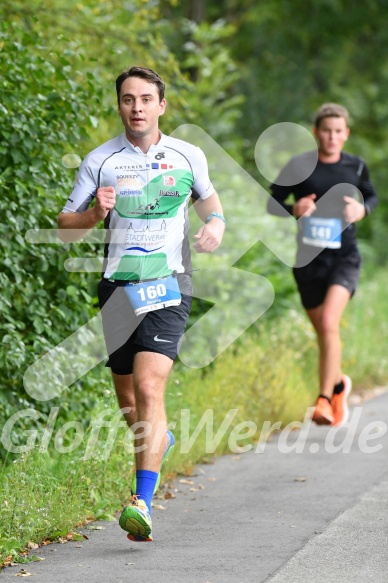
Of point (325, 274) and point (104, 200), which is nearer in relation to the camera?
point (104, 200)

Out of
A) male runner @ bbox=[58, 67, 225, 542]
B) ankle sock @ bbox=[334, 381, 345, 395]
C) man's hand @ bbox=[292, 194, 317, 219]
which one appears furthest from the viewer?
ankle sock @ bbox=[334, 381, 345, 395]

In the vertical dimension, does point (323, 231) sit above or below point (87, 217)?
above

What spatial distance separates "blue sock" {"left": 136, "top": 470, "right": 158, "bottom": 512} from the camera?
5203 mm

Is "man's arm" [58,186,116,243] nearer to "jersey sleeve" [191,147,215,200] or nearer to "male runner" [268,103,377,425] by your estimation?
"jersey sleeve" [191,147,215,200]

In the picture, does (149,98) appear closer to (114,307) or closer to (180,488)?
(114,307)

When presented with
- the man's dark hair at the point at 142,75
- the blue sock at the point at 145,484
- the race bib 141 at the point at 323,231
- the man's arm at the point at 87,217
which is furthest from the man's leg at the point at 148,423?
the race bib 141 at the point at 323,231

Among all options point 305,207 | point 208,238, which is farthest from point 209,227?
point 305,207

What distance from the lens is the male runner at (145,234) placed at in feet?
17.5

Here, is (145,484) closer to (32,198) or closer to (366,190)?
(32,198)

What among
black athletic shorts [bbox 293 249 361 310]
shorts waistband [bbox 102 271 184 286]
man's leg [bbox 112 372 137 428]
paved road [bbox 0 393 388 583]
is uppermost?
black athletic shorts [bbox 293 249 361 310]

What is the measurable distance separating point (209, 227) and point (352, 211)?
3037mm

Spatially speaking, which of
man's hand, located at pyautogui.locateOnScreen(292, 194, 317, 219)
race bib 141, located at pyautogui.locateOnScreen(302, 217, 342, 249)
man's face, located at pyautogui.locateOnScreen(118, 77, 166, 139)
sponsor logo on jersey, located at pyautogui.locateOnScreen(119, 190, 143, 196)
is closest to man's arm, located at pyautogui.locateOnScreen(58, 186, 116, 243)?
sponsor logo on jersey, located at pyautogui.locateOnScreen(119, 190, 143, 196)

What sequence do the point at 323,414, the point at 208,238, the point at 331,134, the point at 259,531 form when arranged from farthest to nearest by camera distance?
the point at 331,134 → the point at 323,414 → the point at 259,531 → the point at 208,238

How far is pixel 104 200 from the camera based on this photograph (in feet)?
16.8
